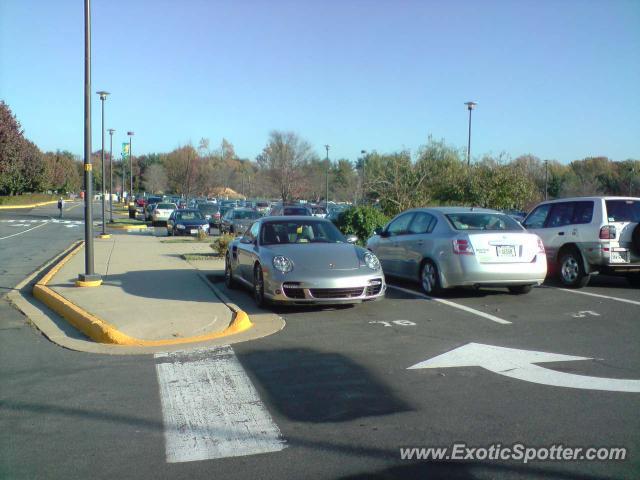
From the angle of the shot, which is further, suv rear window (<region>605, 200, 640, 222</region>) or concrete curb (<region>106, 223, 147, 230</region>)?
concrete curb (<region>106, 223, 147, 230</region>)

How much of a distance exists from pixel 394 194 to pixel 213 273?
13.6 metres

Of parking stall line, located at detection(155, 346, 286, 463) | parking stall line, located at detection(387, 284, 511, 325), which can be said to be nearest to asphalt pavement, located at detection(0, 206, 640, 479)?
parking stall line, located at detection(155, 346, 286, 463)

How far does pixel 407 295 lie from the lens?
10.3m

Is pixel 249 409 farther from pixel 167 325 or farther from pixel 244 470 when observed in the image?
pixel 167 325

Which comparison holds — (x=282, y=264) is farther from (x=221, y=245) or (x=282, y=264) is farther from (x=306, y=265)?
(x=221, y=245)

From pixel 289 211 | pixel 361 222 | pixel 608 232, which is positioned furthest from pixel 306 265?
pixel 289 211

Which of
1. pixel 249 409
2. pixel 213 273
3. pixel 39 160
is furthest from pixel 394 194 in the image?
pixel 39 160

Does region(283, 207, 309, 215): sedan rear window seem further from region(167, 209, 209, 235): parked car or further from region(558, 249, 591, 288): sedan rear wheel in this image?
region(558, 249, 591, 288): sedan rear wheel

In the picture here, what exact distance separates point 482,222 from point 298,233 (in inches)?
121

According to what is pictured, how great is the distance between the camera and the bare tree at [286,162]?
40.8 meters

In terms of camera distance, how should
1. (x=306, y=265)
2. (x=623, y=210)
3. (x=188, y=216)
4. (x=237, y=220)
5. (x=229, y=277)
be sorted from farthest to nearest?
(x=188, y=216)
(x=237, y=220)
(x=229, y=277)
(x=623, y=210)
(x=306, y=265)

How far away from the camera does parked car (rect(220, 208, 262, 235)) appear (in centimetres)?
2442

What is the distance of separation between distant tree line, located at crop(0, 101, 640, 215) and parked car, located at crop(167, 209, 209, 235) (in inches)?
291

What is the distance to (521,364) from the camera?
6082 millimetres
